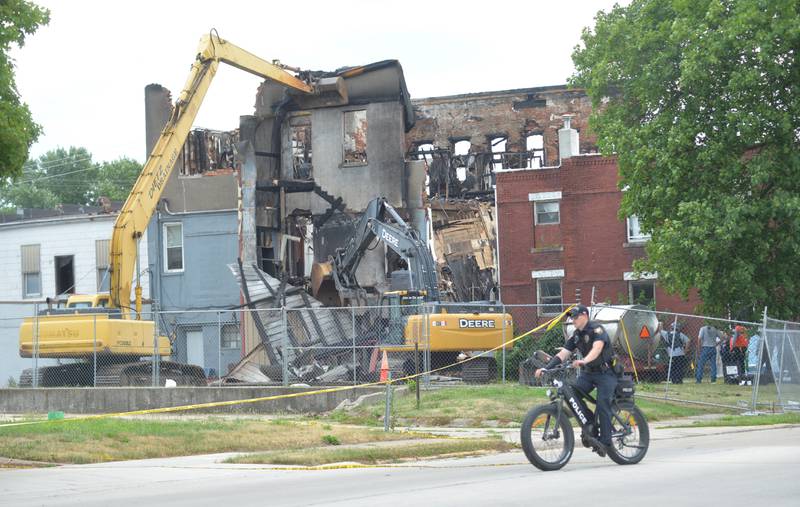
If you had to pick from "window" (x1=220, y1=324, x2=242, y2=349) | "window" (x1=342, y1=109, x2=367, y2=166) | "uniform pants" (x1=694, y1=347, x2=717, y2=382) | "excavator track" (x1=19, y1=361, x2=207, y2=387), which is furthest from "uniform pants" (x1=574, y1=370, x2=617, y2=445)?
"window" (x1=342, y1=109, x2=367, y2=166)

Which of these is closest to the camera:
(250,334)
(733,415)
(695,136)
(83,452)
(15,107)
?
(83,452)

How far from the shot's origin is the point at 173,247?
157ft

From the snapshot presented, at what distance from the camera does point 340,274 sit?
37.0 m

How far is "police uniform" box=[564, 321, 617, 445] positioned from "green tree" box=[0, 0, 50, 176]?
27.9 ft

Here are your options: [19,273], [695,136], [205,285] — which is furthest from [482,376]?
[19,273]

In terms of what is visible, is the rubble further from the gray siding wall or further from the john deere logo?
the gray siding wall

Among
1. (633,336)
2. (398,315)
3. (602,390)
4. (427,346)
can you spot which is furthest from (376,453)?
(633,336)

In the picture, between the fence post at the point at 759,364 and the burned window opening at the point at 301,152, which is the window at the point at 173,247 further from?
the fence post at the point at 759,364

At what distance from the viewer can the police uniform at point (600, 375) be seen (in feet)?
44.5

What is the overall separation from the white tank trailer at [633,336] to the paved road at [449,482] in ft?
42.3

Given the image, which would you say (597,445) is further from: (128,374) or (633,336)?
(128,374)

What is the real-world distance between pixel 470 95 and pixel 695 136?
28.0 m

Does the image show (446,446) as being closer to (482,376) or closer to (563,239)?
(482,376)

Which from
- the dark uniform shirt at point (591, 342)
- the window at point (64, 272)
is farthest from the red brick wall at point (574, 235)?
the dark uniform shirt at point (591, 342)
